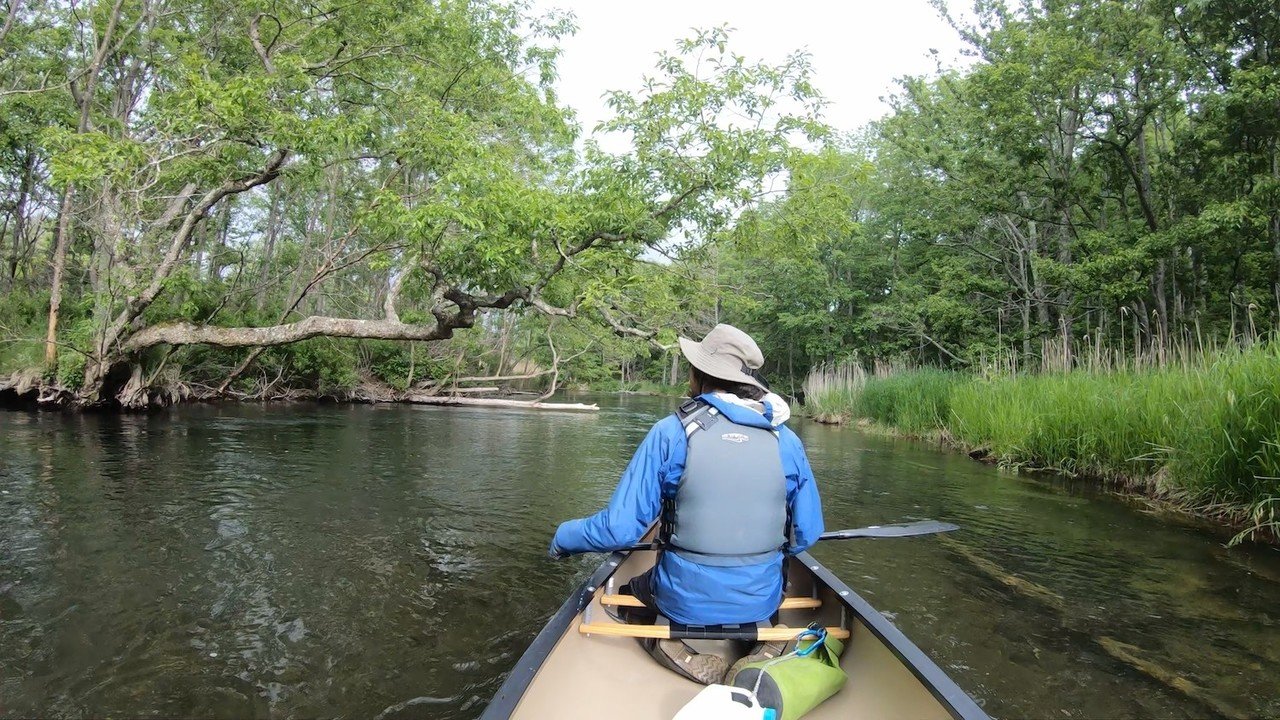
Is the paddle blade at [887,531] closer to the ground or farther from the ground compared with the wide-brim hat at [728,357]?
closer to the ground

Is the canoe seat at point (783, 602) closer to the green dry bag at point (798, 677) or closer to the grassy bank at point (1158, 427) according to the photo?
the green dry bag at point (798, 677)

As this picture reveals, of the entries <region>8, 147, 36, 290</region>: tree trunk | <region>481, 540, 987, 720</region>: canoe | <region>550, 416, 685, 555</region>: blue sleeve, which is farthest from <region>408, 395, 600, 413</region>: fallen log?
<region>550, 416, 685, 555</region>: blue sleeve

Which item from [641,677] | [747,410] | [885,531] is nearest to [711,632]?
[641,677]

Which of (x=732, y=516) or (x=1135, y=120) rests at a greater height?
(x=1135, y=120)

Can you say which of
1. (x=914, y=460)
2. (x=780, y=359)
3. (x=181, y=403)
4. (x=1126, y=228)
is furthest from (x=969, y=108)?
(x=780, y=359)

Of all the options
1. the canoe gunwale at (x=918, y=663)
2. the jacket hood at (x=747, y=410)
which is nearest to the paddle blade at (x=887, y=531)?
the canoe gunwale at (x=918, y=663)

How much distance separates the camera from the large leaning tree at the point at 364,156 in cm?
950

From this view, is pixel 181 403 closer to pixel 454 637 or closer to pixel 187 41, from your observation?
pixel 187 41

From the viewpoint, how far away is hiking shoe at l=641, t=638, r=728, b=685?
8.14 ft

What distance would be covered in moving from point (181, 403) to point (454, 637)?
50.3ft

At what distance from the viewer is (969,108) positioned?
15.2 m

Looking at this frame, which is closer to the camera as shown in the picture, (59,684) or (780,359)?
(59,684)

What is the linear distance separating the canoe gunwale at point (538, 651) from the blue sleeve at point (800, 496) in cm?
94

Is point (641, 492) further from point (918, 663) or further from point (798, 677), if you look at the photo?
point (918, 663)
